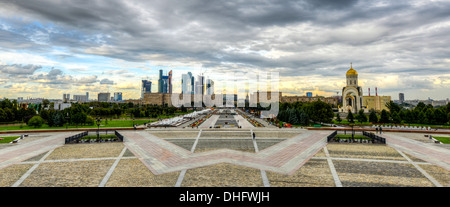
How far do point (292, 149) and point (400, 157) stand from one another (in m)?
7.91

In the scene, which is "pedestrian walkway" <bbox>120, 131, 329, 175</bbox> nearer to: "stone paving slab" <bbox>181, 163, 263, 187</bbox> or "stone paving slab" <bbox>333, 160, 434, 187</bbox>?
"stone paving slab" <bbox>181, 163, 263, 187</bbox>

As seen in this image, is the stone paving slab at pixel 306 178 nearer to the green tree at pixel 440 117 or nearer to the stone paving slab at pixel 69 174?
the stone paving slab at pixel 69 174

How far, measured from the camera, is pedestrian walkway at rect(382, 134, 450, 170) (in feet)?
53.8

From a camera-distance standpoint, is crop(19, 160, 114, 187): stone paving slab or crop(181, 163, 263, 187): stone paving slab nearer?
crop(181, 163, 263, 187): stone paving slab

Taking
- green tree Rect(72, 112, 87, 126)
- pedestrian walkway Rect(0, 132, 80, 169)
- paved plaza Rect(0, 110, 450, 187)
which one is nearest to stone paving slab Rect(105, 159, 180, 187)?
paved plaza Rect(0, 110, 450, 187)

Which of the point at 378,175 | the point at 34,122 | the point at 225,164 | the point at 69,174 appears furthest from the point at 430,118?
the point at 34,122

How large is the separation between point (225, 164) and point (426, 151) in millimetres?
17557

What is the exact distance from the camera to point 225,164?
1572cm

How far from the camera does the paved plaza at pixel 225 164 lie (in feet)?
41.4
